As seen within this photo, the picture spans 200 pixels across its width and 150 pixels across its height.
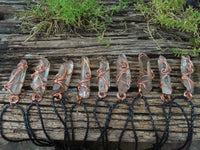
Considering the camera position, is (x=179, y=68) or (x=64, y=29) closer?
(x=179, y=68)

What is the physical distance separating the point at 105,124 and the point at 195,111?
94 cm

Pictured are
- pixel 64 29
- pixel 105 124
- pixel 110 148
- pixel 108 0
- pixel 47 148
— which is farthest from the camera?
pixel 108 0

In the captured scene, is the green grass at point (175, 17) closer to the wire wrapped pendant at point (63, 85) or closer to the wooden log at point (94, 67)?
the wooden log at point (94, 67)

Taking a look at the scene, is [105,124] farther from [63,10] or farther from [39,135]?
[63,10]

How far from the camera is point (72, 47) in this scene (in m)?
2.17

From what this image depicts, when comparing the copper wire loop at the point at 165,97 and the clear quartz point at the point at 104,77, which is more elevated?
the clear quartz point at the point at 104,77

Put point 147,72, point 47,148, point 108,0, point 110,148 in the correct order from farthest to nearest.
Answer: point 108,0, point 110,148, point 147,72, point 47,148

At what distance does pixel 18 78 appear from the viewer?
1.92 m

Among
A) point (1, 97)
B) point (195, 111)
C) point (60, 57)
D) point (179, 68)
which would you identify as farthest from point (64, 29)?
point (195, 111)

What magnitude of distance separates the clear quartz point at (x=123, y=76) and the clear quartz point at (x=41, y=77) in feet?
2.71

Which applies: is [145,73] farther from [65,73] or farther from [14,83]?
[14,83]

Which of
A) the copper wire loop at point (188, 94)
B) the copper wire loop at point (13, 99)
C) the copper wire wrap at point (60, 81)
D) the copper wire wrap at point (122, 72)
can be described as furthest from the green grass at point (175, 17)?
the copper wire loop at point (13, 99)

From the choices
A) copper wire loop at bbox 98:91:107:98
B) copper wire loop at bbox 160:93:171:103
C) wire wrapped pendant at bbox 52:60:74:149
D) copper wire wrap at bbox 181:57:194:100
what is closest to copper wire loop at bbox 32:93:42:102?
wire wrapped pendant at bbox 52:60:74:149

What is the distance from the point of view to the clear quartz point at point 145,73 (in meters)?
1.85
